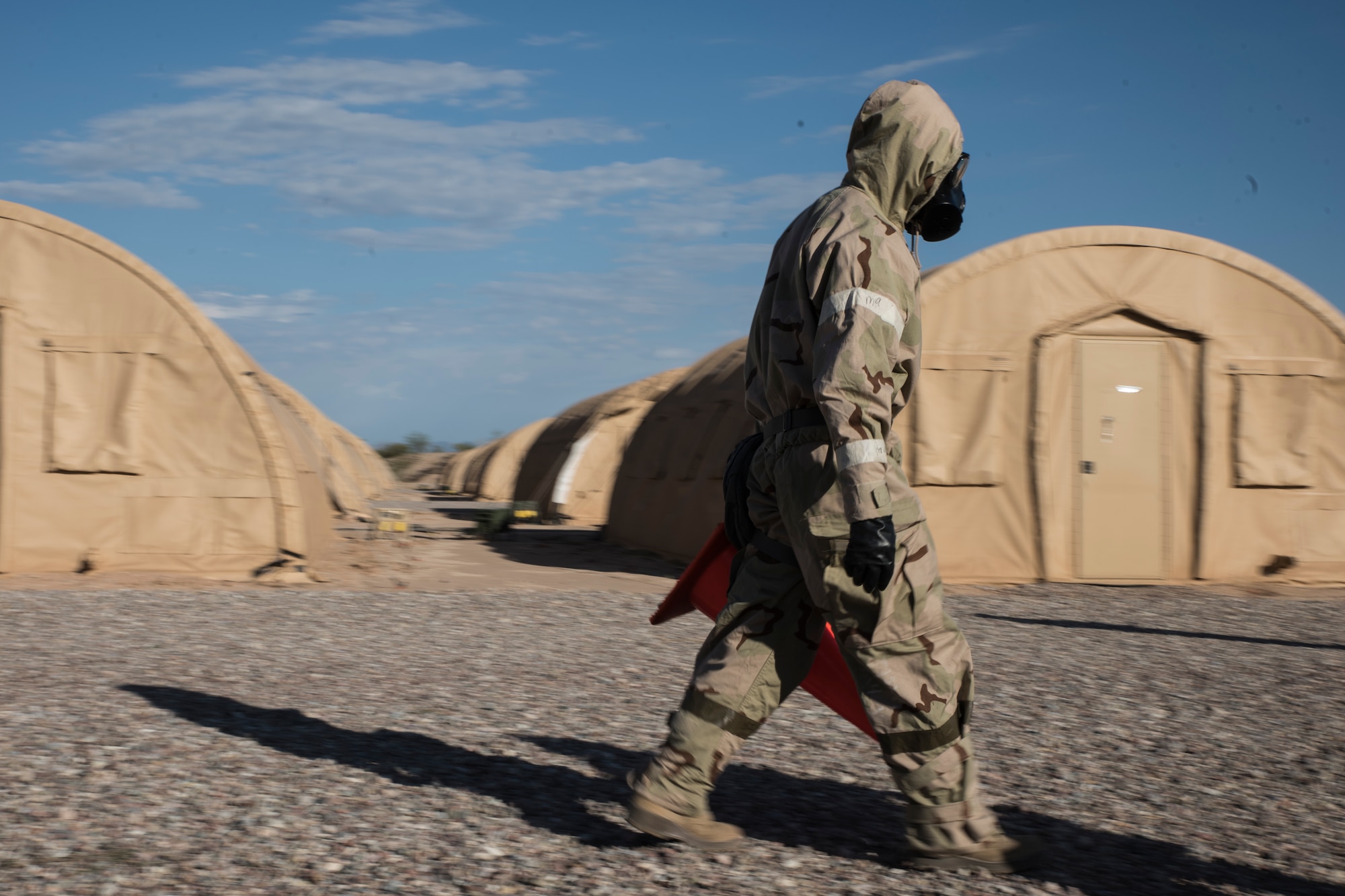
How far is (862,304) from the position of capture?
110 inches

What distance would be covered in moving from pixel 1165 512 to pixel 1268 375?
179cm

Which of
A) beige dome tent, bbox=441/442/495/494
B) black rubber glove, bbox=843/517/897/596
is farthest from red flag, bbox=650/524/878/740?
beige dome tent, bbox=441/442/495/494

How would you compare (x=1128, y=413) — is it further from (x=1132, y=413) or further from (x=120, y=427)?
(x=120, y=427)

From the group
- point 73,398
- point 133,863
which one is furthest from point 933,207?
point 73,398

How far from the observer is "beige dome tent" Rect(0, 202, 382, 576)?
10086 mm

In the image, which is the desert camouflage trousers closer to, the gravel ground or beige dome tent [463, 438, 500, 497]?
the gravel ground

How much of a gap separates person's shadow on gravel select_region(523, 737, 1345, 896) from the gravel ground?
0.04 ft

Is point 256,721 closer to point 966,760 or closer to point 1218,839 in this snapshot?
point 966,760

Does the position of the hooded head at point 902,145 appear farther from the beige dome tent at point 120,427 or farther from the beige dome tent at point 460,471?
the beige dome tent at point 460,471

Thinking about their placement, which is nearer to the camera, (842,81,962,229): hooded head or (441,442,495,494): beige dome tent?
(842,81,962,229): hooded head

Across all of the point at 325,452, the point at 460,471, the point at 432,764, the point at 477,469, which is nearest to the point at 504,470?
the point at 477,469

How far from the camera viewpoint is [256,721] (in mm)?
4430

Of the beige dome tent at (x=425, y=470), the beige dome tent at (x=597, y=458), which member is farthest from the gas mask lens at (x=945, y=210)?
the beige dome tent at (x=425, y=470)

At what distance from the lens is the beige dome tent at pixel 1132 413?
10.8m
